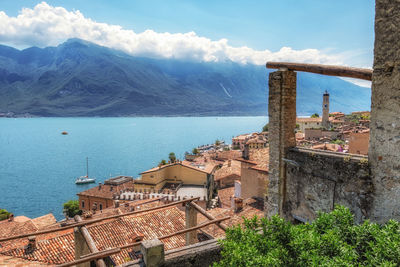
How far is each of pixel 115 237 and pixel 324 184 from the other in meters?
11.4

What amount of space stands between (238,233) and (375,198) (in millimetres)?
3241

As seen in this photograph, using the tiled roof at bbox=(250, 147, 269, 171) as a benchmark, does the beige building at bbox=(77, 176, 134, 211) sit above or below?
below

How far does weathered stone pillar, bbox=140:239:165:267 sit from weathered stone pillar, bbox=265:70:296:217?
4.22 m

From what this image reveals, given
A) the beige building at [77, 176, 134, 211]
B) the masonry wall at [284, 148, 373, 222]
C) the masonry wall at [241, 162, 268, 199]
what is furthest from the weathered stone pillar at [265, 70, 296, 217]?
the beige building at [77, 176, 134, 211]

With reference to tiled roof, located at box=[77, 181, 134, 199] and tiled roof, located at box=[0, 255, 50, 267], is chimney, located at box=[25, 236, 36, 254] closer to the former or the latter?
tiled roof, located at box=[0, 255, 50, 267]

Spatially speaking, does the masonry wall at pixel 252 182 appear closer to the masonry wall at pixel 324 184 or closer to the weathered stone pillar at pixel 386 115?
the masonry wall at pixel 324 184

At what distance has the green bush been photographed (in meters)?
3.57

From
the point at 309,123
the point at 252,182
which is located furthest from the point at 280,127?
the point at 309,123

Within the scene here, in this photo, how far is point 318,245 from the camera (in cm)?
379

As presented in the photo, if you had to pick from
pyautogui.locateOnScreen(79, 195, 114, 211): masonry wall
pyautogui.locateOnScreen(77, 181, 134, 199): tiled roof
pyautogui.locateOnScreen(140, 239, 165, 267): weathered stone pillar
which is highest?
pyautogui.locateOnScreen(140, 239, 165, 267): weathered stone pillar

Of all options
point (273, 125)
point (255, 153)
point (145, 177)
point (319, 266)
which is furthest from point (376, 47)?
point (145, 177)

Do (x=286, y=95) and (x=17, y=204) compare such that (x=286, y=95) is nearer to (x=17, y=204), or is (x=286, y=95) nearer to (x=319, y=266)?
(x=319, y=266)

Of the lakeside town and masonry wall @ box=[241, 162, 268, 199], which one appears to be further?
masonry wall @ box=[241, 162, 268, 199]

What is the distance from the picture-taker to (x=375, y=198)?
5.54 metres
